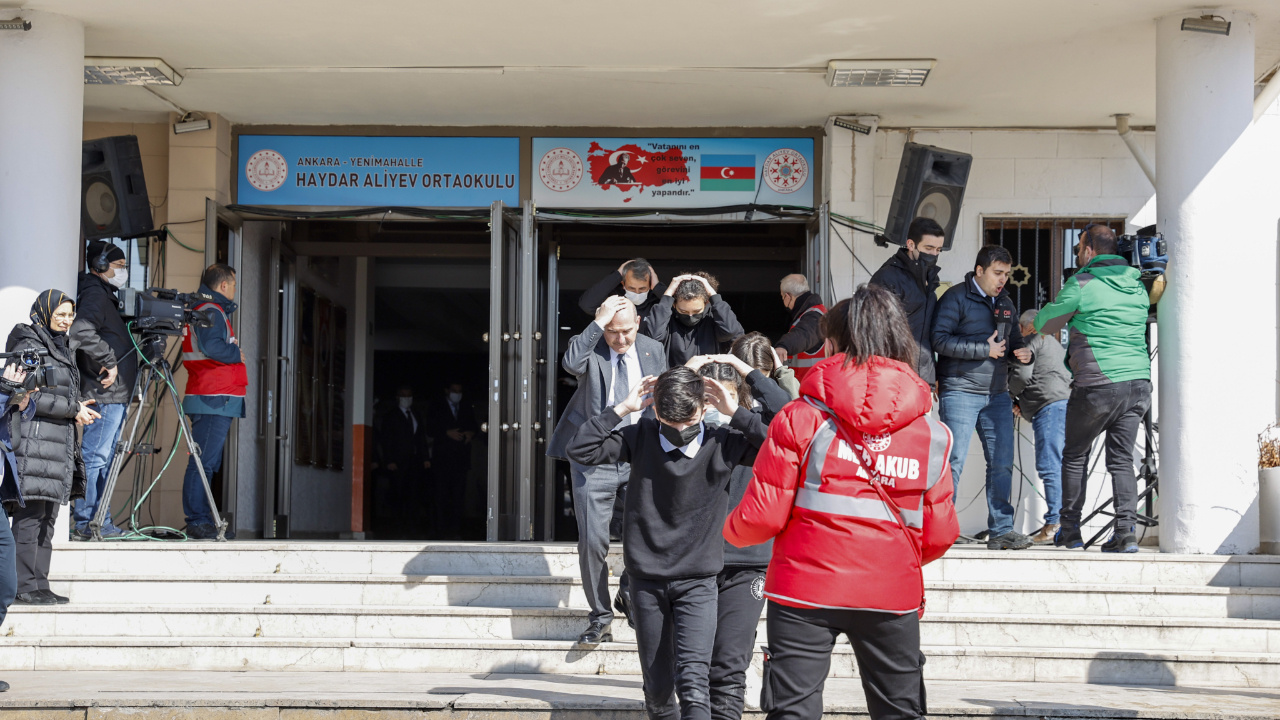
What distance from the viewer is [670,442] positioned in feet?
13.0

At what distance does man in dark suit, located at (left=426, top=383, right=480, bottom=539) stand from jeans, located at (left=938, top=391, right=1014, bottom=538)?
20.7 ft

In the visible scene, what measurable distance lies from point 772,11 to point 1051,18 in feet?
5.01

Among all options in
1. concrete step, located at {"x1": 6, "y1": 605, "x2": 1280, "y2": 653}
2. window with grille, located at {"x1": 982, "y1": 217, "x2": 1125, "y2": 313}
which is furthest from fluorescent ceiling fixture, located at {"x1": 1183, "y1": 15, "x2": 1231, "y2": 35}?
concrete step, located at {"x1": 6, "y1": 605, "x2": 1280, "y2": 653}

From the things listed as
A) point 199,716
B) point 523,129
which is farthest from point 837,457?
point 523,129

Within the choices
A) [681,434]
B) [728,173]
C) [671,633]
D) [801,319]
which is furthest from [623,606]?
[728,173]

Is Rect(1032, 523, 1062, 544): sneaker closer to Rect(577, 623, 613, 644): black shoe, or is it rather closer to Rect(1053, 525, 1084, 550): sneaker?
Rect(1053, 525, 1084, 550): sneaker

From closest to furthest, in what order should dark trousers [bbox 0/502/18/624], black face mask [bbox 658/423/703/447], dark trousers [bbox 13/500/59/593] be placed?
black face mask [bbox 658/423/703/447]
dark trousers [bbox 0/502/18/624]
dark trousers [bbox 13/500/59/593]

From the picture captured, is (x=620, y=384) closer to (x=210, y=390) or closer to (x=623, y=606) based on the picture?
(x=623, y=606)

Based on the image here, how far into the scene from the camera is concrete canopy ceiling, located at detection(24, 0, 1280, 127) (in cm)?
662

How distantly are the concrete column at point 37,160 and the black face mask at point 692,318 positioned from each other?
334cm

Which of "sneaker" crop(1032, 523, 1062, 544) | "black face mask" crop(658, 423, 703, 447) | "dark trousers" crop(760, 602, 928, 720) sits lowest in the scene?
"sneaker" crop(1032, 523, 1062, 544)

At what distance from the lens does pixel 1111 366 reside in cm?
630

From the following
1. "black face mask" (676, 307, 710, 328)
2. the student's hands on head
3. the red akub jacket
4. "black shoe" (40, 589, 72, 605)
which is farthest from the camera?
"black face mask" (676, 307, 710, 328)

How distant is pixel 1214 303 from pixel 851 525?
4314 millimetres
